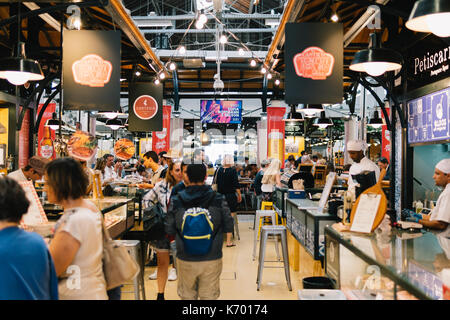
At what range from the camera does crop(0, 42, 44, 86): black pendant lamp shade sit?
462 centimetres

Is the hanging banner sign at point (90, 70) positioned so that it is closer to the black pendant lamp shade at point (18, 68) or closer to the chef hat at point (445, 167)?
the black pendant lamp shade at point (18, 68)

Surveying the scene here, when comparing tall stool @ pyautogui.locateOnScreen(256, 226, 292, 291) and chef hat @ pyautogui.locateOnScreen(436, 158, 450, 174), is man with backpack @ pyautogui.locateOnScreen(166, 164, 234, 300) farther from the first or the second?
chef hat @ pyautogui.locateOnScreen(436, 158, 450, 174)

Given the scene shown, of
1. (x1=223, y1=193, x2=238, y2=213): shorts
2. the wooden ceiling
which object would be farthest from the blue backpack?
(x1=223, y1=193, x2=238, y2=213): shorts

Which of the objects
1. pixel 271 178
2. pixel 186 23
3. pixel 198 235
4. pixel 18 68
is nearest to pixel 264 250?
pixel 198 235

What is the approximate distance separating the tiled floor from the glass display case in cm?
164

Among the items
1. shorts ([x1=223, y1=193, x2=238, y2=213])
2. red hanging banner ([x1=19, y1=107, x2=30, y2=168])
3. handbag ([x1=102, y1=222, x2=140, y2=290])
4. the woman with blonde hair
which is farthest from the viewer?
red hanging banner ([x1=19, y1=107, x2=30, y2=168])

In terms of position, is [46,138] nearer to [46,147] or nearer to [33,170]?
[46,147]

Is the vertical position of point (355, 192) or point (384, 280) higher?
point (355, 192)

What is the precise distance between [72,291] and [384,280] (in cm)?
183

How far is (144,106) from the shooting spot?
9492 mm
